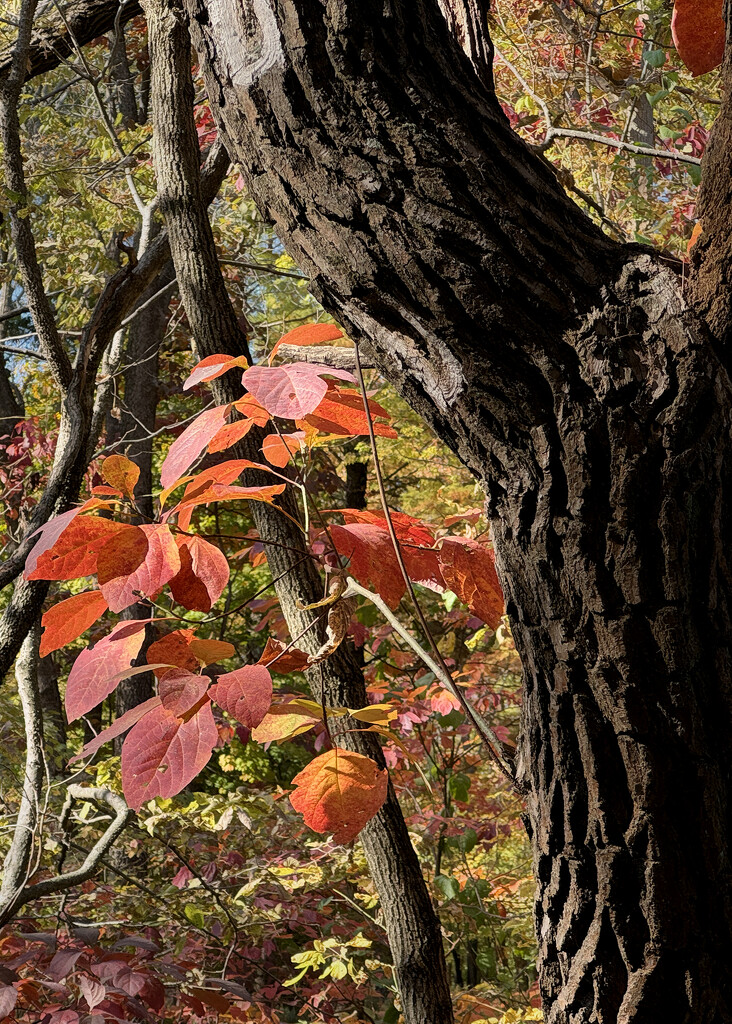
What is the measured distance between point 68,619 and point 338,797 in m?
0.39

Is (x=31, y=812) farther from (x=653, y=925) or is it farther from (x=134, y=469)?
(x=653, y=925)

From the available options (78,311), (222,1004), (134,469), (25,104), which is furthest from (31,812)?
(25,104)

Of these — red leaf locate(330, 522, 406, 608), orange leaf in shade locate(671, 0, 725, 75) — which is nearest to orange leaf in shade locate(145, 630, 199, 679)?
red leaf locate(330, 522, 406, 608)

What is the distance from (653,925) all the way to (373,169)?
71 cm

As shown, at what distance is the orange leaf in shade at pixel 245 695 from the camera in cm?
86

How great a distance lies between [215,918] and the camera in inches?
111

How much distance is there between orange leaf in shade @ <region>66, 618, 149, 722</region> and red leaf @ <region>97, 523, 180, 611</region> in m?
0.04

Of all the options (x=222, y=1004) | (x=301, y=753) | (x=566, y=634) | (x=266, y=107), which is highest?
(x=266, y=107)

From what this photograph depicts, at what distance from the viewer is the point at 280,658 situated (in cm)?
110

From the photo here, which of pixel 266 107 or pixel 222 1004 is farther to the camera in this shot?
pixel 222 1004

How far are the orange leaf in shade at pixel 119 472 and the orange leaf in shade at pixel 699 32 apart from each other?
804mm

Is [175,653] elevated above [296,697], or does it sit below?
above

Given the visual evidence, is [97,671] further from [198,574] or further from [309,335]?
[309,335]

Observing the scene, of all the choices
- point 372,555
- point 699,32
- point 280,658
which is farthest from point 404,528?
point 699,32
